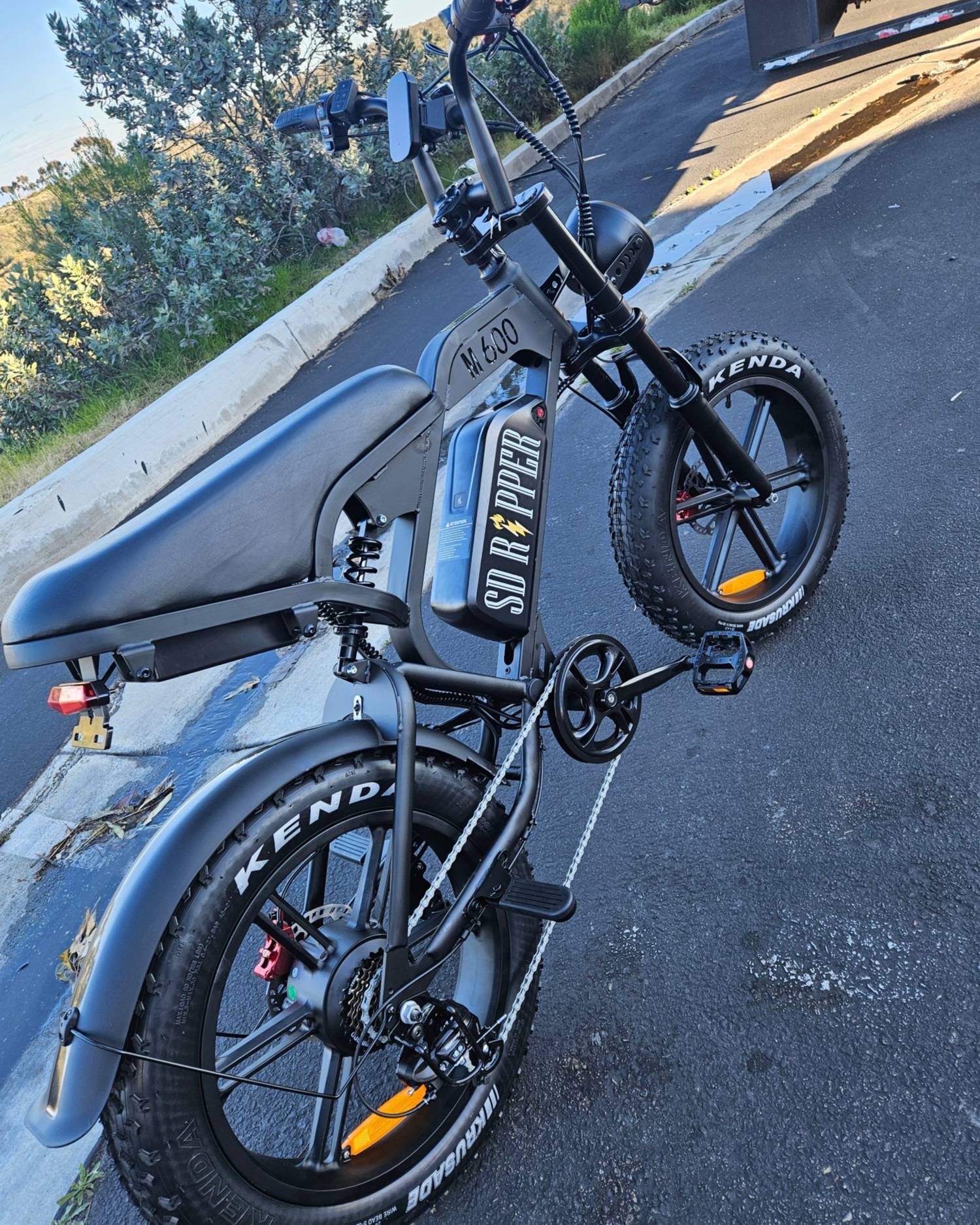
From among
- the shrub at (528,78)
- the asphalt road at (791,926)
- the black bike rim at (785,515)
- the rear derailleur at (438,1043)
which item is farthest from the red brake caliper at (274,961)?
the shrub at (528,78)

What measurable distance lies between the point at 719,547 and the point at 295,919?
1841mm

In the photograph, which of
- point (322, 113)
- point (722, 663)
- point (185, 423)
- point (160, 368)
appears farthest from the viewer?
point (160, 368)

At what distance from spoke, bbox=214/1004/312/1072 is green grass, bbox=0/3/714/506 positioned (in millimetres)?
5807

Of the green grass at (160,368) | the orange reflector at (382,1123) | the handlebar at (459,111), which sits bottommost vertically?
the orange reflector at (382,1123)

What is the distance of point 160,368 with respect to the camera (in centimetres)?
816

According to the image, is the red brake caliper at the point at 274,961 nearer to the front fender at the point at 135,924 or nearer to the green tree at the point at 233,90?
the front fender at the point at 135,924

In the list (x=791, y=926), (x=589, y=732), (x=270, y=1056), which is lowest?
(x=791, y=926)

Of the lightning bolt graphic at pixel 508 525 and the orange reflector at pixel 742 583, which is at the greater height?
the lightning bolt graphic at pixel 508 525

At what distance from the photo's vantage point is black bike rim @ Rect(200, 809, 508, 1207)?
1.52 m

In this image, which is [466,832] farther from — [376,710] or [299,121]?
[299,121]

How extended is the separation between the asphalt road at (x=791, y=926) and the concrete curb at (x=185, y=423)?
152 inches

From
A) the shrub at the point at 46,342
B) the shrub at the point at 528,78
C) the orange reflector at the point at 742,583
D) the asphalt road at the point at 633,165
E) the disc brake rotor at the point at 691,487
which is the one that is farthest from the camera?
the shrub at the point at 528,78

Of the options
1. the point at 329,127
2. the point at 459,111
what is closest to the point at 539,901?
the point at 459,111

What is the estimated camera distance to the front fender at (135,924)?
1375 mm
